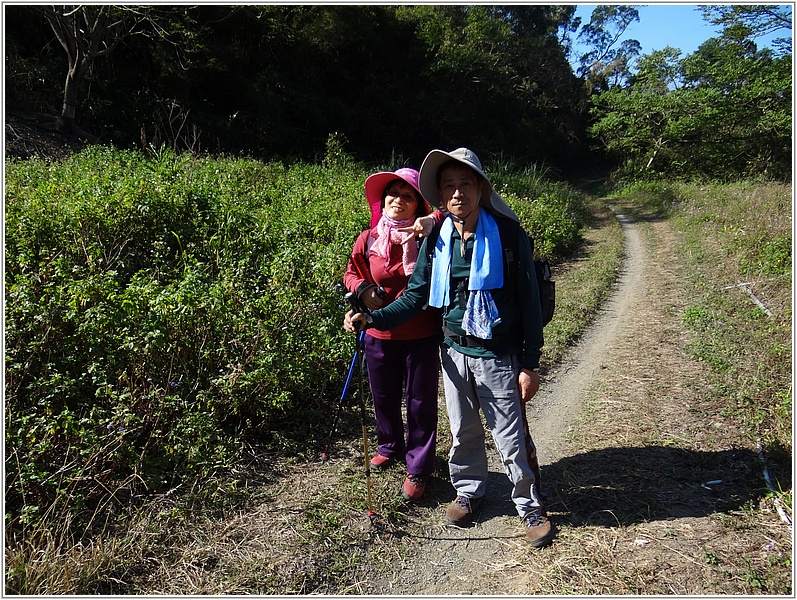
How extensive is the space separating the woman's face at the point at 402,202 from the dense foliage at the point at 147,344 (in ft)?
4.55

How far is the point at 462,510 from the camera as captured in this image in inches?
123

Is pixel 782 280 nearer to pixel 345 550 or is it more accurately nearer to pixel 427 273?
pixel 427 273

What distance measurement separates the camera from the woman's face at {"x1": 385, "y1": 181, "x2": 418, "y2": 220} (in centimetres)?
309

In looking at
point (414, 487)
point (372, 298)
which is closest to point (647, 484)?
point (414, 487)

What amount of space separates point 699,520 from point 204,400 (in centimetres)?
296

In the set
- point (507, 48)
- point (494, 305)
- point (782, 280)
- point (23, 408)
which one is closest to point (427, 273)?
point (494, 305)

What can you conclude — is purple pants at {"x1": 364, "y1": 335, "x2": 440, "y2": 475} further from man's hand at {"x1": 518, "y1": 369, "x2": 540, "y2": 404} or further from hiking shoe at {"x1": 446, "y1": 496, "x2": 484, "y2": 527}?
man's hand at {"x1": 518, "y1": 369, "x2": 540, "y2": 404}

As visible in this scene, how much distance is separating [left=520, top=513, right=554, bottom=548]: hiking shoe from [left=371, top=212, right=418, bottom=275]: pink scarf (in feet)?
4.85

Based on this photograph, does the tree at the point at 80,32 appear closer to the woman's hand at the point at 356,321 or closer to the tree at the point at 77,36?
the tree at the point at 77,36

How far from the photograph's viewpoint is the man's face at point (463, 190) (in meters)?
2.76

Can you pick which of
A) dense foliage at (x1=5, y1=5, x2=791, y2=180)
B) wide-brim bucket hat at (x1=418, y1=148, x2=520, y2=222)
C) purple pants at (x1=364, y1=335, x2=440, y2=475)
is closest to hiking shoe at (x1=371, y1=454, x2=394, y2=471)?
purple pants at (x1=364, y1=335, x2=440, y2=475)

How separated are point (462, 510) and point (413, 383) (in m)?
0.76

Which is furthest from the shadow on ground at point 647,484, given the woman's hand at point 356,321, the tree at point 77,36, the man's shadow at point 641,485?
the tree at point 77,36

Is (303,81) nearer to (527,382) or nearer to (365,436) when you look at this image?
(365,436)
